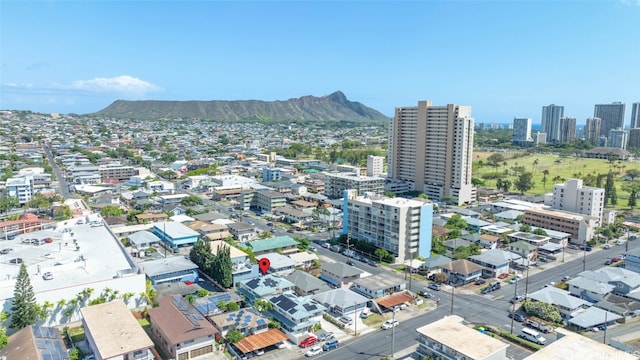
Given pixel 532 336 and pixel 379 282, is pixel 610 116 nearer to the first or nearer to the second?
pixel 379 282

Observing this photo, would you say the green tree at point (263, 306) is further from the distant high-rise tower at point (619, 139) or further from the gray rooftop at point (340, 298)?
the distant high-rise tower at point (619, 139)

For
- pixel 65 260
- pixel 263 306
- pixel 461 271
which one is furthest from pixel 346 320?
pixel 65 260

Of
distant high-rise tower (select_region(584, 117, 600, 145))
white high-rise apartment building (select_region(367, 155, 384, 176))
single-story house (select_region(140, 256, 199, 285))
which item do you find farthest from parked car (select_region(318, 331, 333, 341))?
distant high-rise tower (select_region(584, 117, 600, 145))

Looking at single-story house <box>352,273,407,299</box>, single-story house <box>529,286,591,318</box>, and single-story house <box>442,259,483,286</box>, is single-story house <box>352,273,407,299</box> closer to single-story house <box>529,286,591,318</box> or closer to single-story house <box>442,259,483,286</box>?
single-story house <box>442,259,483,286</box>

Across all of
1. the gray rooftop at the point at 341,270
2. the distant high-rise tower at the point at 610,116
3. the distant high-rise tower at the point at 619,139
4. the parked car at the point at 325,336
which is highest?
the distant high-rise tower at the point at 610,116

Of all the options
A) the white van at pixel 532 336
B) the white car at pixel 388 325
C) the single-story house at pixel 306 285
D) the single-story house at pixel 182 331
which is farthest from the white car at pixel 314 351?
the white van at pixel 532 336

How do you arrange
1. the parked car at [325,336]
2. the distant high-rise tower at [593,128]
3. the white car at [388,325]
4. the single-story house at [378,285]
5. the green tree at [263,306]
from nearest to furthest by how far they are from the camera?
1. the parked car at [325,336]
2. the white car at [388,325]
3. the green tree at [263,306]
4. the single-story house at [378,285]
5. the distant high-rise tower at [593,128]
